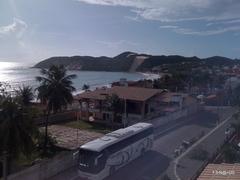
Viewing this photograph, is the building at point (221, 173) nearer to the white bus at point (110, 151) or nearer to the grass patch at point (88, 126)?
the white bus at point (110, 151)

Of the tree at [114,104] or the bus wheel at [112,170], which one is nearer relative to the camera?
the bus wheel at [112,170]

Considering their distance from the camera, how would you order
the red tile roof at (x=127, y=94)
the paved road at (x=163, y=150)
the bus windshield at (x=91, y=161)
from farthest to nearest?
the red tile roof at (x=127, y=94) < the paved road at (x=163, y=150) < the bus windshield at (x=91, y=161)

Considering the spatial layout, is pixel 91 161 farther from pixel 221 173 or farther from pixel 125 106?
pixel 125 106

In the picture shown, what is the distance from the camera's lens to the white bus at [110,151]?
2623 cm

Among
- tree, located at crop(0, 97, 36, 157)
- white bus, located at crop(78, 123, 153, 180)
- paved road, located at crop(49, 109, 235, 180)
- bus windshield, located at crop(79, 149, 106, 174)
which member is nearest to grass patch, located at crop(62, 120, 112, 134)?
paved road, located at crop(49, 109, 235, 180)

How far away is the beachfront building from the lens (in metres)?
50.1

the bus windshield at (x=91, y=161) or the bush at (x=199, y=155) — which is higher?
the bus windshield at (x=91, y=161)

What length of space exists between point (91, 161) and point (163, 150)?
11.8 m

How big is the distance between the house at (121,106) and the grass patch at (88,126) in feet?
7.09

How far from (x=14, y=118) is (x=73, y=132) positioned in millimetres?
20072

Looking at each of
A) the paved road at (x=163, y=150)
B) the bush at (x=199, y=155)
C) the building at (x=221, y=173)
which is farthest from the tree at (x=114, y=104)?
the building at (x=221, y=173)

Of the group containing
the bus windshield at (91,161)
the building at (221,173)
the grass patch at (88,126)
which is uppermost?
the building at (221,173)

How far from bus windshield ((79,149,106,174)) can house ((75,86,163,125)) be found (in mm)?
22434

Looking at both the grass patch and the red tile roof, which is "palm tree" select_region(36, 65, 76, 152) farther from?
the red tile roof
